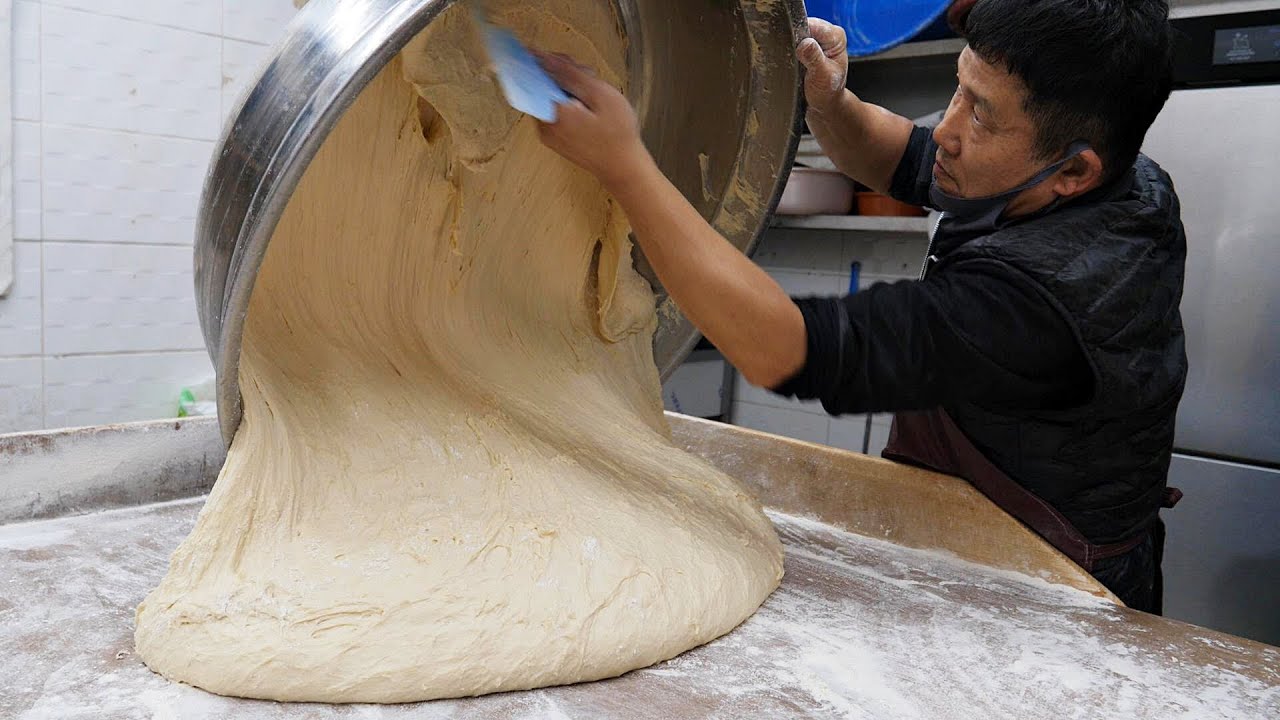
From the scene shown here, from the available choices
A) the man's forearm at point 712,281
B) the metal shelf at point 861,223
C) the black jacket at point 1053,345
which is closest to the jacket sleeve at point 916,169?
the black jacket at point 1053,345

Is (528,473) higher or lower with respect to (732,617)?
higher

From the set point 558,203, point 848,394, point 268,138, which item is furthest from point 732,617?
point 268,138

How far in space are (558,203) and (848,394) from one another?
0.47 m

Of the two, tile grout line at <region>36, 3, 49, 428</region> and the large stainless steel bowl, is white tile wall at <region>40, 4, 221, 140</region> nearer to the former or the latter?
tile grout line at <region>36, 3, 49, 428</region>

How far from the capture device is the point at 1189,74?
196 cm

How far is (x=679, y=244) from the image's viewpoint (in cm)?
90

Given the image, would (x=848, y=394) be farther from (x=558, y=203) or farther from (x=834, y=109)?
(x=834, y=109)

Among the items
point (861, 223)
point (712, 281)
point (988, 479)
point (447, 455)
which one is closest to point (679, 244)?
point (712, 281)

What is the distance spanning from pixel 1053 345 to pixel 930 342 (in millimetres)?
146

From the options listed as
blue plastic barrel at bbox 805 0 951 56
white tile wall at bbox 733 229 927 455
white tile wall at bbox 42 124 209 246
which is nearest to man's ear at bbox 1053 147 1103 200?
blue plastic barrel at bbox 805 0 951 56

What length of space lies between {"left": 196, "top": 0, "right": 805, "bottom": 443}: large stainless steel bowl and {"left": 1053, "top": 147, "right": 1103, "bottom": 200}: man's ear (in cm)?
31

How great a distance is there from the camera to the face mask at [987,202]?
105 centimetres

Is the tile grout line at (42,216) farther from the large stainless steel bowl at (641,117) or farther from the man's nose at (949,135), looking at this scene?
the man's nose at (949,135)

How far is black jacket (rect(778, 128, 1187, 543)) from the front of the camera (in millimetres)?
953
